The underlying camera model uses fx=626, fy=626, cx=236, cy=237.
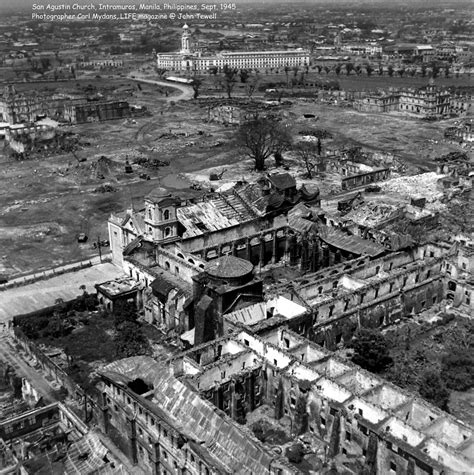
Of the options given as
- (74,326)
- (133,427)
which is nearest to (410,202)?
(74,326)

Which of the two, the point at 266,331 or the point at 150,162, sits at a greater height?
the point at 266,331

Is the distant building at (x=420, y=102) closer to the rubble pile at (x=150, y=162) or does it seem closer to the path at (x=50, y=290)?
the rubble pile at (x=150, y=162)

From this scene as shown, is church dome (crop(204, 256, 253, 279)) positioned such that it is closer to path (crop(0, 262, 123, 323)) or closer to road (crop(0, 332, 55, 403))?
road (crop(0, 332, 55, 403))

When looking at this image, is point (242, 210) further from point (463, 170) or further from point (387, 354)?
point (463, 170)

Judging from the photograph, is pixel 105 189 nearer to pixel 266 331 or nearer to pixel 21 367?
pixel 21 367

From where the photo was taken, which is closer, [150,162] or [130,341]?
[130,341]

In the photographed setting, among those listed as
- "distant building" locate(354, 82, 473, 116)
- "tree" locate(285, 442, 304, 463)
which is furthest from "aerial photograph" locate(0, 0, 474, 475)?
"distant building" locate(354, 82, 473, 116)

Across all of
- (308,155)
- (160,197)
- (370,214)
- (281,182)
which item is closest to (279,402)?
(160,197)
